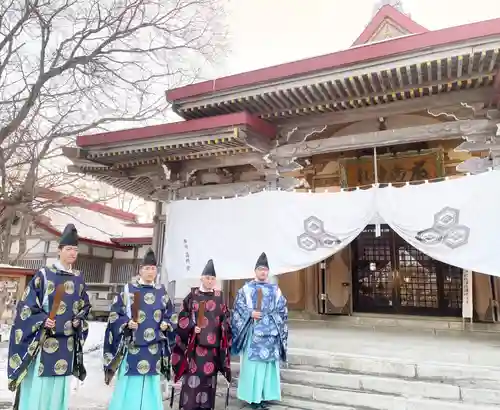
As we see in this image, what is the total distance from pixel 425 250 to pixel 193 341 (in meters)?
3.43

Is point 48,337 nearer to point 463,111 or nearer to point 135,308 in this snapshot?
point 135,308

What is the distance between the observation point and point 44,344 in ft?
11.6

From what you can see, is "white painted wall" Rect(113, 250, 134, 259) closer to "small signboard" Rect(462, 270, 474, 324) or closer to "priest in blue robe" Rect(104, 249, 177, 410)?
"small signboard" Rect(462, 270, 474, 324)

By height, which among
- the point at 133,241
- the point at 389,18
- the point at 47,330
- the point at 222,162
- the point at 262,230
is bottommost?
the point at 47,330

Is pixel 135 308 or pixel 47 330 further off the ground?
pixel 135 308

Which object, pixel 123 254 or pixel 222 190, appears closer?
pixel 222 190

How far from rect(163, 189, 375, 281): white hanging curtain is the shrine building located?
629 mm

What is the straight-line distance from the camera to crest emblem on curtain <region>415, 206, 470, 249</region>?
516 centimetres

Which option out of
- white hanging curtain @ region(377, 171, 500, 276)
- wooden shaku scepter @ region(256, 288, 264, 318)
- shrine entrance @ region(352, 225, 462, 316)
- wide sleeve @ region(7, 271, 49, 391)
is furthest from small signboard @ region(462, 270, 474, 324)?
wide sleeve @ region(7, 271, 49, 391)

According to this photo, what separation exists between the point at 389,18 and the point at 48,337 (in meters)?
8.97

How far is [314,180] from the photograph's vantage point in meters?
8.33

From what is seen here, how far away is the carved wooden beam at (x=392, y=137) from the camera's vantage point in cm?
562

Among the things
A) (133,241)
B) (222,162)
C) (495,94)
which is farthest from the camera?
(133,241)

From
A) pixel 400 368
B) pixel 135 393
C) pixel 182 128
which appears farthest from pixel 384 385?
pixel 182 128
